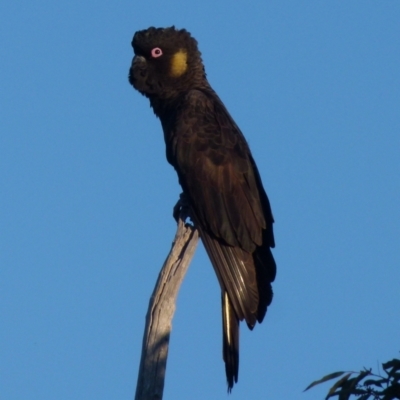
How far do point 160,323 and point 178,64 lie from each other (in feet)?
11.1

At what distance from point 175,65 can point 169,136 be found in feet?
3.02

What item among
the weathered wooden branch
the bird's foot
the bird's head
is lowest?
the weathered wooden branch

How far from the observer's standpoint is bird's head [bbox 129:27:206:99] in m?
7.66

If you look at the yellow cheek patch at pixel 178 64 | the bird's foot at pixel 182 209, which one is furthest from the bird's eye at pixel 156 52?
the bird's foot at pixel 182 209

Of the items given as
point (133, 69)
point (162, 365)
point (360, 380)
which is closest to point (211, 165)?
point (133, 69)

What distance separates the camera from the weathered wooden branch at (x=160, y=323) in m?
Result: 4.80

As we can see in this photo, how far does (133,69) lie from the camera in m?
7.73

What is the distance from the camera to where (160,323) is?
5031 mm

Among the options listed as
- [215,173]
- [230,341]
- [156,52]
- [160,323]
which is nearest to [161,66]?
[156,52]

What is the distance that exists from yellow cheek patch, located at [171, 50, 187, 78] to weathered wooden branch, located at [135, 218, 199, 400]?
2.50 m

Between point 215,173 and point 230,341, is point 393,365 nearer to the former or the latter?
point 230,341

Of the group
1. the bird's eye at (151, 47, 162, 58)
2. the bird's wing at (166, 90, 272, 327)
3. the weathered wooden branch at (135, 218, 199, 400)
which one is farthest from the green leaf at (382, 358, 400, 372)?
the bird's eye at (151, 47, 162, 58)

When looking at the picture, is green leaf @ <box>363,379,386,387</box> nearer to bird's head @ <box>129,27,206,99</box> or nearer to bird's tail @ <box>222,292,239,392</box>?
bird's tail @ <box>222,292,239,392</box>

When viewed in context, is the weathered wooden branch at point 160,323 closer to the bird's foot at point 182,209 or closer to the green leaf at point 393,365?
the bird's foot at point 182,209
